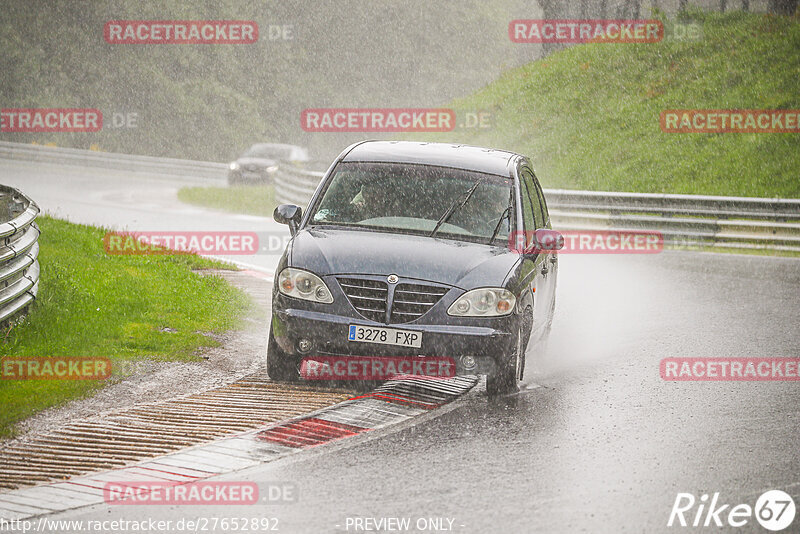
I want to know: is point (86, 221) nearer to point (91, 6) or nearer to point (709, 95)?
point (709, 95)

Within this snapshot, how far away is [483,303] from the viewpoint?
8219 mm

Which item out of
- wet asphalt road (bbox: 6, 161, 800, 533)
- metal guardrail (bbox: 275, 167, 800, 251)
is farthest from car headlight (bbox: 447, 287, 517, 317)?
metal guardrail (bbox: 275, 167, 800, 251)

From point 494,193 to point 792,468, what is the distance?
368 cm

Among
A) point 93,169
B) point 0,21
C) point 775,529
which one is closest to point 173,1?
point 0,21

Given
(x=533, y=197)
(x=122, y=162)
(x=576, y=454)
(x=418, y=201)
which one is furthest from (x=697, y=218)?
(x=122, y=162)

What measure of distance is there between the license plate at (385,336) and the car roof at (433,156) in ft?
7.07

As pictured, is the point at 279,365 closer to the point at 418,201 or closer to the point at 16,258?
the point at 418,201

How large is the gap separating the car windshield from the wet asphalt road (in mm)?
1404

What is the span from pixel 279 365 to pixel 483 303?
168 cm

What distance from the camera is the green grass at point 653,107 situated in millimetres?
31734

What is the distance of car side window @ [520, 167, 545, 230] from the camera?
10.1 m

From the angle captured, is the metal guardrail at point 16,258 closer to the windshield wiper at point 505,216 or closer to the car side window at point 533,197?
the windshield wiper at point 505,216

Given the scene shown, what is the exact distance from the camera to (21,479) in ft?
20.6

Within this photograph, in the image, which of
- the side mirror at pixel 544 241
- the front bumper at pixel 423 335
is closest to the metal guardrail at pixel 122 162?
the side mirror at pixel 544 241
